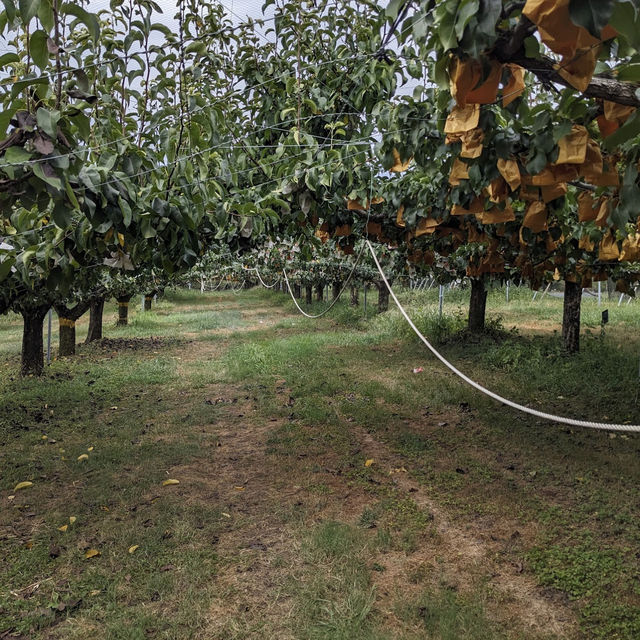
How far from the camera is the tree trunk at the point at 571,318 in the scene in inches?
375

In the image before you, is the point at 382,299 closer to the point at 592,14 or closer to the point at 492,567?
the point at 492,567

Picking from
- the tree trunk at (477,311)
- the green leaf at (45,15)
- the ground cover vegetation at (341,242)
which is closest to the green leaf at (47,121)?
the ground cover vegetation at (341,242)

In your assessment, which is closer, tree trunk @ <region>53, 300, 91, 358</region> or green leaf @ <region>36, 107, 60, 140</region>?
green leaf @ <region>36, 107, 60, 140</region>

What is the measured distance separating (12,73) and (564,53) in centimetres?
331

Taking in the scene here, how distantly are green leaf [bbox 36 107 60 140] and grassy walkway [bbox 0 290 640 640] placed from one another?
7.65ft

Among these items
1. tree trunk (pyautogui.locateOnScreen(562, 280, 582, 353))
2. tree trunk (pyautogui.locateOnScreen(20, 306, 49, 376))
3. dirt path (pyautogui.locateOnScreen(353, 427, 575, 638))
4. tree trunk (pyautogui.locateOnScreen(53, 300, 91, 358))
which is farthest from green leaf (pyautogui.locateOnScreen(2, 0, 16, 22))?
tree trunk (pyautogui.locateOnScreen(53, 300, 91, 358))

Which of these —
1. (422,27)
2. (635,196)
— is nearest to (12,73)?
(422,27)

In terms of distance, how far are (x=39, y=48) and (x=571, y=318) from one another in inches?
391

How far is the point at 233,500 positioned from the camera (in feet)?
13.5

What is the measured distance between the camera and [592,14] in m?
1.25

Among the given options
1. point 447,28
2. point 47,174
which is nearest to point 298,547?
point 47,174

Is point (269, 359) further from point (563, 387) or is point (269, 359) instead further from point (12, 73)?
point (12, 73)

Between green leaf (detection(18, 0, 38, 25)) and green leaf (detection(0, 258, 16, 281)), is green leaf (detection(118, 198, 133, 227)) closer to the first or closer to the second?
green leaf (detection(0, 258, 16, 281))

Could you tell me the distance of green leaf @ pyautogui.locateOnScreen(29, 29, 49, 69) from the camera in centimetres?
180
